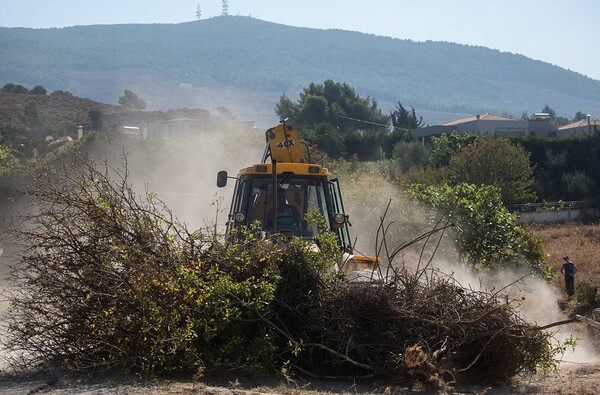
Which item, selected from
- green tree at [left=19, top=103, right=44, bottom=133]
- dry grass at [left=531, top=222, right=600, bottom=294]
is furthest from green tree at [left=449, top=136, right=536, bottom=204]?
green tree at [left=19, top=103, right=44, bottom=133]

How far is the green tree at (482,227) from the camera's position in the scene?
797 inches

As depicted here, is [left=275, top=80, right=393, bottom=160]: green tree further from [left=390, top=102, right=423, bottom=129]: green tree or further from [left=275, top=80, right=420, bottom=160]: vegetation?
[left=390, top=102, right=423, bottom=129]: green tree

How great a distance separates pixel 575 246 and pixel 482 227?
15640 millimetres

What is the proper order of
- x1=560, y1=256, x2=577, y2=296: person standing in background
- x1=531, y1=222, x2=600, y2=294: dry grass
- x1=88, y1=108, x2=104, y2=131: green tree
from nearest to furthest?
x1=560, y1=256, x2=577, y2=296: person standing in background, x1=531, y1=222, x2=600, y2=294: dry grass, x1=88, y1=108, x2=104, y2=131: green tree

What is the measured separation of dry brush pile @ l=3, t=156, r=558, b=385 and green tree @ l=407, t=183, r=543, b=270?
10059mm

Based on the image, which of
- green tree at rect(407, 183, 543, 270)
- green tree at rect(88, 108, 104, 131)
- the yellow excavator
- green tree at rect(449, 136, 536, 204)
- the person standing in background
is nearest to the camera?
the yellow excavator

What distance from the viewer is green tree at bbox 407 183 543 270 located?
797 inches

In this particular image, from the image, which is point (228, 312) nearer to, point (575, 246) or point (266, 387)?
point (266, 387)

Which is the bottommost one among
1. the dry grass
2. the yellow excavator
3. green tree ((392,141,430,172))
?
the dry grass

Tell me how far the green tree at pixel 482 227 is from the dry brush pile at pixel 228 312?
10059mm

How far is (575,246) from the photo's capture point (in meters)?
34.5

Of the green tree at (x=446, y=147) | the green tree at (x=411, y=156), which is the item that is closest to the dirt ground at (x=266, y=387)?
the green tree at (x=446, y=147)

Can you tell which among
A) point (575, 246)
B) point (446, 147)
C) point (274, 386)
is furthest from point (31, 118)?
point (274, 386)

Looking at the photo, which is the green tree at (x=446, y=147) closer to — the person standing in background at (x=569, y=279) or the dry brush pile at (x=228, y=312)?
the person standing in background at (x=569, y=279)
